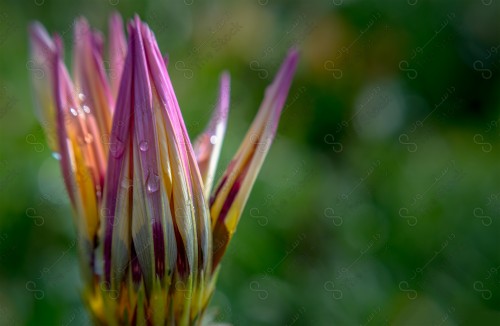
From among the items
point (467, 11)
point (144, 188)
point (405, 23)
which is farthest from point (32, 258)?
point (467, 11)

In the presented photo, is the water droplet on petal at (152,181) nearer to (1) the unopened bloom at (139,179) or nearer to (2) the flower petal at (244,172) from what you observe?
(1) the unopened bloom at (139,179)

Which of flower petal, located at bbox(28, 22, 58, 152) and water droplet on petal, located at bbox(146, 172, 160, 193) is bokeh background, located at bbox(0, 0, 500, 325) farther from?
water droplet on petal, located at bbox(146, 172, 160, 193)

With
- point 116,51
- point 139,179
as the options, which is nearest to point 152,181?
point 139,179

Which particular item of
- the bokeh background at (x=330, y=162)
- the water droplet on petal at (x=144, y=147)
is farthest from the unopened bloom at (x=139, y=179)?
the bokeh background at (x=330, y=162)

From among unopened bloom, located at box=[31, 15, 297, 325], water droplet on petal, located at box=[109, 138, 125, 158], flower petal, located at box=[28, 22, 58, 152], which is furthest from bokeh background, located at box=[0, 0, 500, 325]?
water droplet on petal, located at box=[109, 138, 125, 158]

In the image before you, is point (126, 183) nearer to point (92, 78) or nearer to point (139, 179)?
point (139, 179)

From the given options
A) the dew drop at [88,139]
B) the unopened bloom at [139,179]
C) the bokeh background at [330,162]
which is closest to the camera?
the unopened bloom at [139,179]

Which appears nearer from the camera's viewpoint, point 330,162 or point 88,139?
point 88,139
